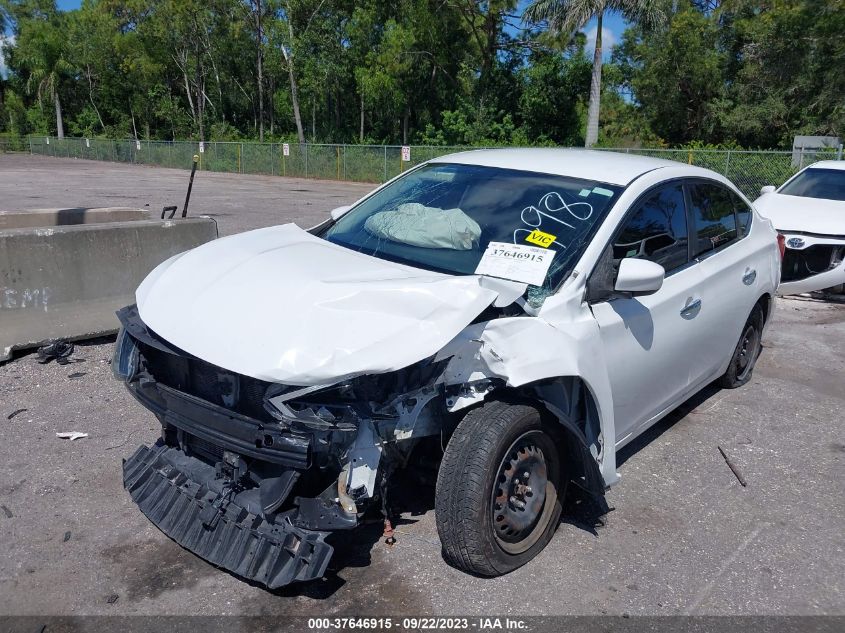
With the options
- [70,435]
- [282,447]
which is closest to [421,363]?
[282,447]

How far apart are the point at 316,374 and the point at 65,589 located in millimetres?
1549

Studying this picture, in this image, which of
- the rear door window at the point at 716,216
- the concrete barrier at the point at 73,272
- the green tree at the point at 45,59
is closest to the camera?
the rear door window at the point at 716,216

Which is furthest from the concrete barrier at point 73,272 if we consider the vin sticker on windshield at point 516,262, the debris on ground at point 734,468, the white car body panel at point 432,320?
the debris on ground at point 734,468

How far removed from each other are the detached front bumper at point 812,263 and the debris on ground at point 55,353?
755 cm

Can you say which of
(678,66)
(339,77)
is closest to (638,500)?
(678,66)

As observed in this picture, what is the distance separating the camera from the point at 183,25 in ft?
166

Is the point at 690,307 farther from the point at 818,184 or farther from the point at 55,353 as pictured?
the point at 818,184

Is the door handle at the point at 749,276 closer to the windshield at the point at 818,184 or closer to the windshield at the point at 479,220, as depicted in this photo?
the windshield at the point at 479,220

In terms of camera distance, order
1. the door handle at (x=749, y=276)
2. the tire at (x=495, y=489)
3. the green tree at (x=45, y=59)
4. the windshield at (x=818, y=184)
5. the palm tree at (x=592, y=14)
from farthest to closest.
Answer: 1. the green tree at (x=45, y=59)
2. the palm tree at (x=592, y=14)
3. the windshield at (x=818, y=184)
4. the door handle at (x=749, y=276)
5. the tire at (x=495, y=489)

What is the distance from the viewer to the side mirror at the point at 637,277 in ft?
11.2

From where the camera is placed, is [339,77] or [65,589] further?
[339,77]

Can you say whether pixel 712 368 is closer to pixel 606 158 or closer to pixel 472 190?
pixel 606 158

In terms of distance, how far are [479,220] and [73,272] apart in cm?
385

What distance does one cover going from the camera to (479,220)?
3871 mm
